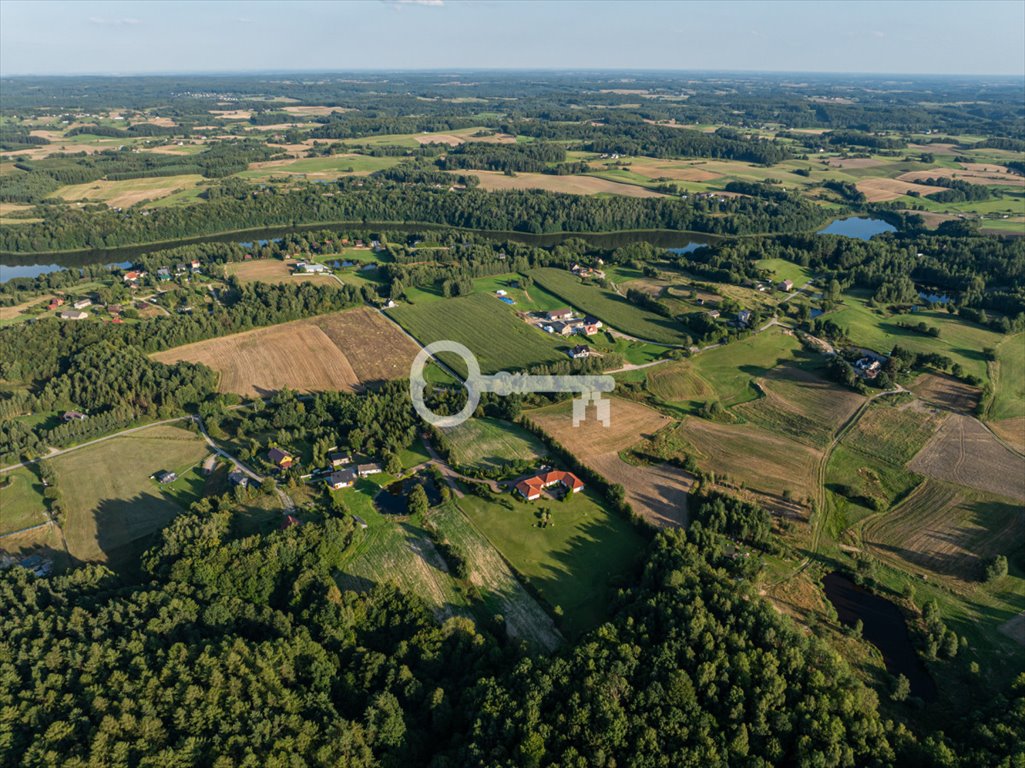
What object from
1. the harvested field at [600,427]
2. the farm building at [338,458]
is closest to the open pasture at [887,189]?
the harvested field at [600,427]

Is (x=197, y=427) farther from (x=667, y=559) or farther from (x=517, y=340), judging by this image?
(x=667, y=559)

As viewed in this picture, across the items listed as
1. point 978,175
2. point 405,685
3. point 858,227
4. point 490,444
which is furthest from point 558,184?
point 405,685

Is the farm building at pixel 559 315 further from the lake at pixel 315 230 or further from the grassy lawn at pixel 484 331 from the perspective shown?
the lake at pixel 315 230

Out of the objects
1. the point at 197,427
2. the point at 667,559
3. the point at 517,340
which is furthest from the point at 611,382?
the point at 197,427

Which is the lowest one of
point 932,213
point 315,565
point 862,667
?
point 862,667

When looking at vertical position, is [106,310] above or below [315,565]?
above
